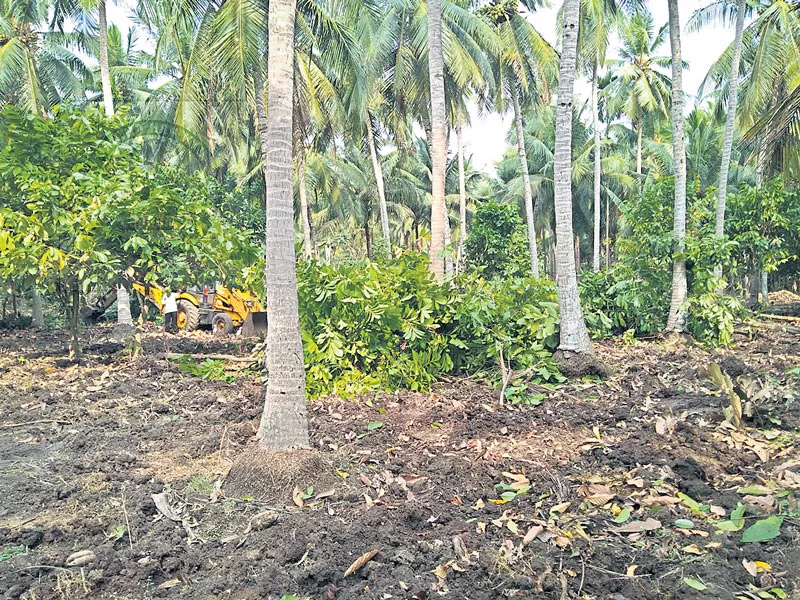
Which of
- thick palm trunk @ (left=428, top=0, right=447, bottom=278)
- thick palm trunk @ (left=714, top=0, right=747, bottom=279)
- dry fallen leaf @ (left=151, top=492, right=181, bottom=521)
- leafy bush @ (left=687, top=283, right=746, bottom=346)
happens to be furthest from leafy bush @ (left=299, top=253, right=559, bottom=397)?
thick palm trunk @ (left=714, top=0, right=747, bottom=279)

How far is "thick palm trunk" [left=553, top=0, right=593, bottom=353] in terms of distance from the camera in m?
7.96

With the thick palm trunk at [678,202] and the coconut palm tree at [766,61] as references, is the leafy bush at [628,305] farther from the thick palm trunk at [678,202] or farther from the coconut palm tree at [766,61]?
the coconut palm tree at [766,61]

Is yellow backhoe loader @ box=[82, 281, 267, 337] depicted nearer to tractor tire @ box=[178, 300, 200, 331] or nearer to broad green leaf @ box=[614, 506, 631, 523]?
tractor tire @ box=[178, 300, 200, 331]

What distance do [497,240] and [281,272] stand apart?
15.2m

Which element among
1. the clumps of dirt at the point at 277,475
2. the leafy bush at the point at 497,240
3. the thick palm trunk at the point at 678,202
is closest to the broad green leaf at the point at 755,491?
the clumps of dirt at the point at 277,475

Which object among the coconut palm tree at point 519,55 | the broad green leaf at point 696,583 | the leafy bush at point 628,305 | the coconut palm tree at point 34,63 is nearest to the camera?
the broad green leaf at point 696,583

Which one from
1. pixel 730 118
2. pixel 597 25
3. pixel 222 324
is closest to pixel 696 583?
pixel 730 118

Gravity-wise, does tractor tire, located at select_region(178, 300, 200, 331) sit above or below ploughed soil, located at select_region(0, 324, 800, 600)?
above

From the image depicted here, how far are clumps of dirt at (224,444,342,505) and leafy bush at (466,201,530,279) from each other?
14921 mm

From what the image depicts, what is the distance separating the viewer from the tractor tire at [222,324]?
53.9 ft

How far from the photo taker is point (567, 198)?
27.0 feet

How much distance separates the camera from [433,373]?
7.77m

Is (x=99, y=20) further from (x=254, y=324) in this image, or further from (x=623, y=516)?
(x=623, y=516)

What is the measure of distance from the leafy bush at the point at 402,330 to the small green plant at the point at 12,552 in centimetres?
390
